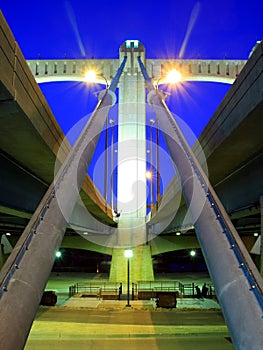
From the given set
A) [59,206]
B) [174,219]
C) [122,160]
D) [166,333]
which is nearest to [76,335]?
A: [166,333]

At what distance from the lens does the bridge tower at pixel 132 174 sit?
116ft

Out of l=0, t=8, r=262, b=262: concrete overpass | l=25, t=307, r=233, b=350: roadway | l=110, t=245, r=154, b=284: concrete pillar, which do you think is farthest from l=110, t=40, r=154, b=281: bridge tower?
l=25, t=307, r=233, b=350: roadway

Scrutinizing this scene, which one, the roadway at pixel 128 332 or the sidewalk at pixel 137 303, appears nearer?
Result: the roadway at pixel 128 332

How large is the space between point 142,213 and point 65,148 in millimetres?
24928

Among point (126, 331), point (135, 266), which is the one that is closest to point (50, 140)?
point (126, 331)

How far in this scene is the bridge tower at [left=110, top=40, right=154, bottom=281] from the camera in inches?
1391

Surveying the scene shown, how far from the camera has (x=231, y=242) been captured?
5230 millimetres

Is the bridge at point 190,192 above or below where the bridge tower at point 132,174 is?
A: below

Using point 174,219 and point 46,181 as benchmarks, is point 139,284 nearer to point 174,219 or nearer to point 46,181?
point 174,219

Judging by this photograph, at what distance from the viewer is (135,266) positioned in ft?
115

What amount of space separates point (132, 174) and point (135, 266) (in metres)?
9.84

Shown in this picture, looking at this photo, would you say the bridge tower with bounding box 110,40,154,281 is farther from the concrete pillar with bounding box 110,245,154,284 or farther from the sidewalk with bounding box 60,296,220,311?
the sidewalk with bounding box 60,296,220,311

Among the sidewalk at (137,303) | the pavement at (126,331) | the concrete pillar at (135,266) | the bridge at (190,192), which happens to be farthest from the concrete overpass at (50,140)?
the concrete pillar at (135,266)

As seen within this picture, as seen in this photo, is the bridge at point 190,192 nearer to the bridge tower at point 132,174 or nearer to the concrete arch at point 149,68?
the bridge tower at point 132,174
